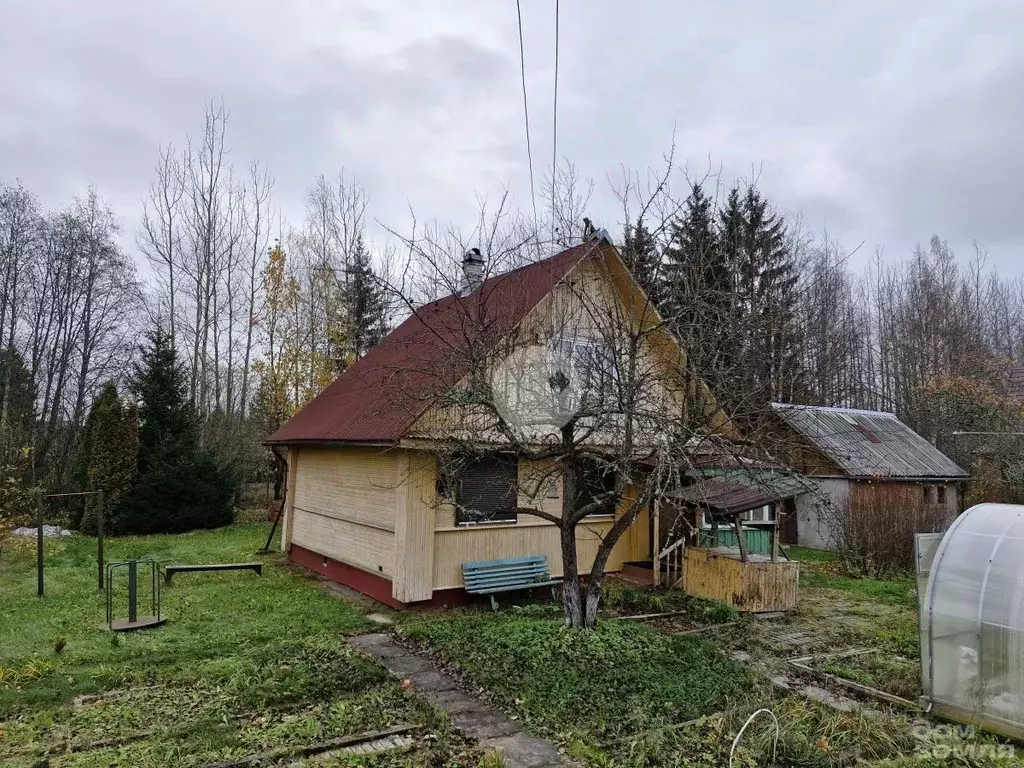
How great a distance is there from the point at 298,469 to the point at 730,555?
29.7ft

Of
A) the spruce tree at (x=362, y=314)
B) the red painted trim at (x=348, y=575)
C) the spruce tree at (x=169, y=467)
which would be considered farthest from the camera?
the spruce tree at (x=362, y=314)

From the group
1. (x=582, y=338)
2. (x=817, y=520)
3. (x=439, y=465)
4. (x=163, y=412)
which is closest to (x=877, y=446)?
(x=817, y=520)

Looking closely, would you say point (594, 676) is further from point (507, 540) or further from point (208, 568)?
point (208, 568)

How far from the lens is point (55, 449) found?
23625 mm

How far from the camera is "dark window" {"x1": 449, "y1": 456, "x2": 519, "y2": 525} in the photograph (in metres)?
10.5

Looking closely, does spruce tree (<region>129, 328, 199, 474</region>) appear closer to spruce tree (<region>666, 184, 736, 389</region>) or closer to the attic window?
spruce tree (<region>666, 184, 736, 389</region>)

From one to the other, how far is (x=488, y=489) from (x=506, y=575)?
1.38m

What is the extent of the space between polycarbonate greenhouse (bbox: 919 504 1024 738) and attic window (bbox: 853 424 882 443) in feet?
50.9

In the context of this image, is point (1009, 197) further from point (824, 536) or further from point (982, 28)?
point (982, 28)

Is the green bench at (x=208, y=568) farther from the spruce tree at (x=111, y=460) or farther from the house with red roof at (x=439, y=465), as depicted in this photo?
the spruce tree at (x=111, y=460)

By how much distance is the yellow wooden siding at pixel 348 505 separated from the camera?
1044cm

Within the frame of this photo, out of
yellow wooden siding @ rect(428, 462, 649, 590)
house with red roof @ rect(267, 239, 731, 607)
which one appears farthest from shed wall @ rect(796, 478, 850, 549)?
yellow wooden siding @ rect(428, 462, 649, 590)

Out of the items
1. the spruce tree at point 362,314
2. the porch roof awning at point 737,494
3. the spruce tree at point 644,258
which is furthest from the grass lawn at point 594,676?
the spruce tree at point 362,314

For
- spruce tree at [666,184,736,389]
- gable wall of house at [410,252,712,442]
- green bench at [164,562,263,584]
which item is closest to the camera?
spruce tree at [666,184,736,389]
